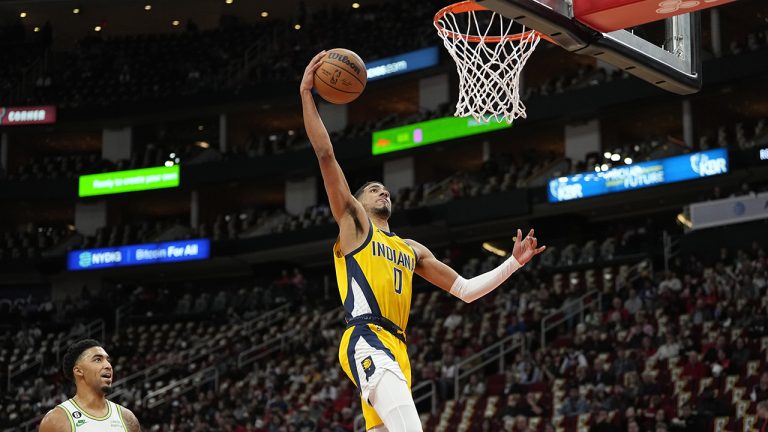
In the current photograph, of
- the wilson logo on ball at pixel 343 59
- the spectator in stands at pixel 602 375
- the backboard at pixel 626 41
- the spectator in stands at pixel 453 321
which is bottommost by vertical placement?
the spectator in stands at pixel 602 375

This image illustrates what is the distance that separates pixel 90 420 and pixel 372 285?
1.94 m

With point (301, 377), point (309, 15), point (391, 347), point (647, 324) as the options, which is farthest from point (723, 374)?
point (309, 15)

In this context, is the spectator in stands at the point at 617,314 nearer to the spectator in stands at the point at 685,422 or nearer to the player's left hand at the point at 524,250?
the spectator in stands at the point at 685,422

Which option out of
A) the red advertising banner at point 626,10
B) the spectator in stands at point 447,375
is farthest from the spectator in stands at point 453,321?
the red advertising banner at point 626,10

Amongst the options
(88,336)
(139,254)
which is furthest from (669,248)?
(139,254)

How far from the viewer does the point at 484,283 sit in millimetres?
7121

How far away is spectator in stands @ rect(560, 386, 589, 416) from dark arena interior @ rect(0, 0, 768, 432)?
67 millimetres

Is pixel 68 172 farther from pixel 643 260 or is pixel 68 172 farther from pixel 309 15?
pixel 643 260

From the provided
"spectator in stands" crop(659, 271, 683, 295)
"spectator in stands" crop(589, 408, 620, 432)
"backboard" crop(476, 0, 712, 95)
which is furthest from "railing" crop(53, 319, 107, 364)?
"backboard" crop(476, 0, 712, 95)

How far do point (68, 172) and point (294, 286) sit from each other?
12474 millimetres

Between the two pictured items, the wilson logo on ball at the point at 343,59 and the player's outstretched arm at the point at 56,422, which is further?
the wilson logo on ball at the point at 343,59

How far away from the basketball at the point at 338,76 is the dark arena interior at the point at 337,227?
10.7 metres

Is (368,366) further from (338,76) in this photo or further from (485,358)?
(485,358)

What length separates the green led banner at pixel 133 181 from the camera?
39719 millimetres
